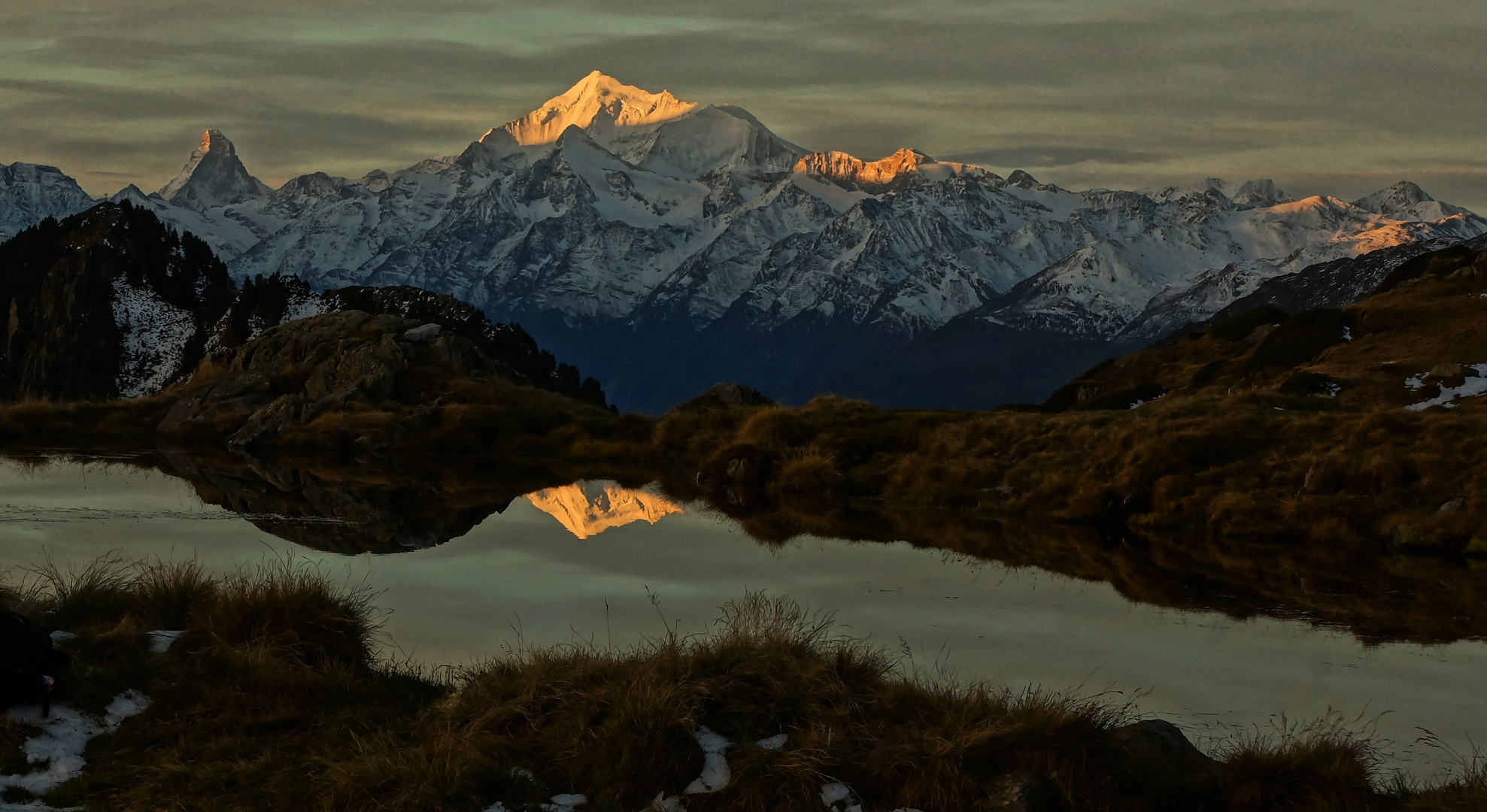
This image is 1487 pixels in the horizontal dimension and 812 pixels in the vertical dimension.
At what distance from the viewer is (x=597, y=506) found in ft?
110

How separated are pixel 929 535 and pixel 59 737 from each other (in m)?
20.1

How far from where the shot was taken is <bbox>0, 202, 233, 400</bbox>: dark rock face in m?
93.6

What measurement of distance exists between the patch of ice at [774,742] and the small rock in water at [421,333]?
49.4 metres

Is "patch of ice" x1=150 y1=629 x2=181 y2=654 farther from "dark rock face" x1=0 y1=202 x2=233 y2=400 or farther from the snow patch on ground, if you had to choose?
"dark rock face" x1=0 y1=202 x2=233 y2=400

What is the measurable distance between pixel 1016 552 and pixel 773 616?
1350cm

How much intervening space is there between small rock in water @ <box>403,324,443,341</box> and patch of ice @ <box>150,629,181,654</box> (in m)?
45.1

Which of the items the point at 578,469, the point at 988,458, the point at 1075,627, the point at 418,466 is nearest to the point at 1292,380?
the point at 988,458

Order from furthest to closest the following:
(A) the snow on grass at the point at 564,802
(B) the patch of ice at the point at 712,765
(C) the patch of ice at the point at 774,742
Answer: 1. (C) the patch of ice at the point at 774,742
2. (B) the patch of ice at the point at 712,765
3. (A) the snow on grass at the point at 564,802

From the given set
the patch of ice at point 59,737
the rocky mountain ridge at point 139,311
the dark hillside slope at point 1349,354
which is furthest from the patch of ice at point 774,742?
the rocky mountain ridge at point 139,311

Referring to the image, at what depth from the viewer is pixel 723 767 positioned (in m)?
11.0

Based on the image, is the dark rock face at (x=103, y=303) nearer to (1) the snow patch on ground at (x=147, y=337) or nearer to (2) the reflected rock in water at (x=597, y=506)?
(1) the snow patch on ground at (x=147, y=337)

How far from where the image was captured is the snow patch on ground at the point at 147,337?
295 feet

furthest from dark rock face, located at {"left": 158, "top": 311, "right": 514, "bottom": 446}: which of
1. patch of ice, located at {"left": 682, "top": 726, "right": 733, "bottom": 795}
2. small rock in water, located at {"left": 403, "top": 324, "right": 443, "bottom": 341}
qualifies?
patch of ice, located at {"left": 682, "top": 726, "right": 733, "bottom": 795}

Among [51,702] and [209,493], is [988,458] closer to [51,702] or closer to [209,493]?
[209,493]
